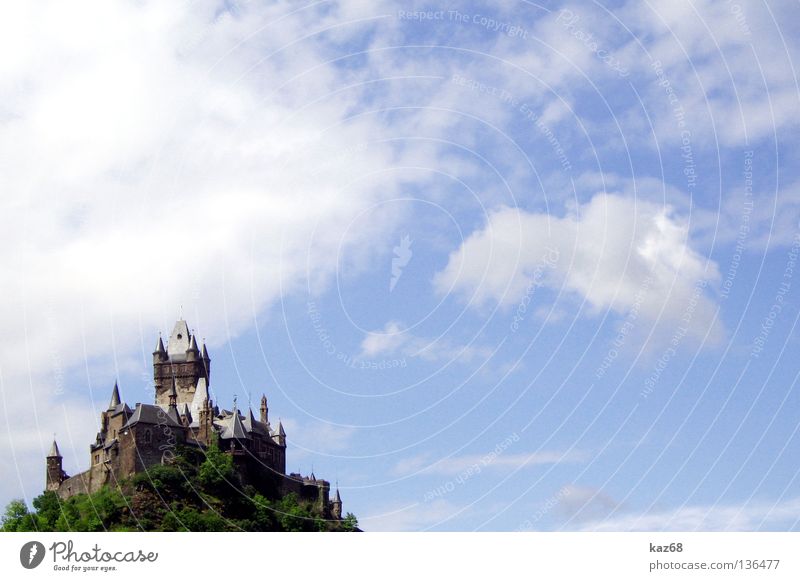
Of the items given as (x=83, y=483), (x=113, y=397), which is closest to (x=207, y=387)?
(x=113, y=397)

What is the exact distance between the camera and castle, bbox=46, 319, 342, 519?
12912 cm

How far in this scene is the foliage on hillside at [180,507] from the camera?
12188 cm

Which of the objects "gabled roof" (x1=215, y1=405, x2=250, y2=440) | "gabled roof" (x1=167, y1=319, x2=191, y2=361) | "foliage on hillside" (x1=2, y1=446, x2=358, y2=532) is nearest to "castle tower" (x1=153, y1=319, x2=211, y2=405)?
"gabled roof" (x1=167, y1=319, x2=191, y2=361)

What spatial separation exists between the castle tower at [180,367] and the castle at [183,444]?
2.34 meters

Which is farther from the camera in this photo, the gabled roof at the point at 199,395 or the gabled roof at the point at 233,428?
the gabled roof at the point at 199,395

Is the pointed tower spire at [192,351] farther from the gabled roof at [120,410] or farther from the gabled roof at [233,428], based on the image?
the gabled roof at [120,410]

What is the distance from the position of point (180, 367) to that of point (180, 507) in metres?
38.2

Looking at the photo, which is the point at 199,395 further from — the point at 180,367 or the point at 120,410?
the point at 120,410

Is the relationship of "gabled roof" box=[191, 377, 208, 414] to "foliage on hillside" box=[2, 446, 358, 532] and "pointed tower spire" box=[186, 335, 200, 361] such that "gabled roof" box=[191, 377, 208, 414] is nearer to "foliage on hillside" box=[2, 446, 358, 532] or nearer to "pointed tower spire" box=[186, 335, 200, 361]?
"pointed tower spire" box=[186, 335, 200, 361]

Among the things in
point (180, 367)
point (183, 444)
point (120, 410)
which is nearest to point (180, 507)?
point (183, 444)

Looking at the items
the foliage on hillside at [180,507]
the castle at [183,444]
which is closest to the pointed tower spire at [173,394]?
the castle at [183,444]
